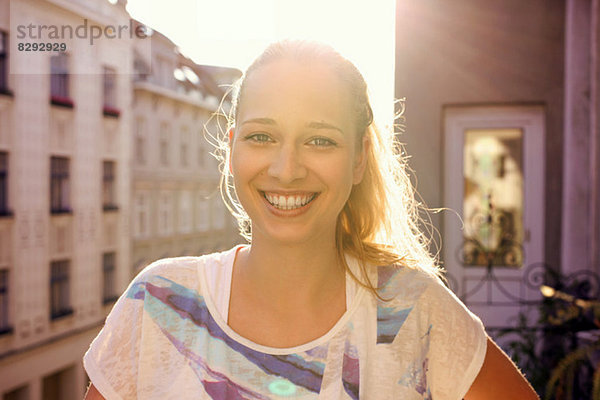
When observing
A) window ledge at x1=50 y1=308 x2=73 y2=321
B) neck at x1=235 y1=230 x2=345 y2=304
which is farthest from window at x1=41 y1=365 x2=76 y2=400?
neck at x1=235 y1=230 x2=345 y2=304

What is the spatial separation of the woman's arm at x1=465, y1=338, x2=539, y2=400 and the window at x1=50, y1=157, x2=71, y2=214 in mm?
27630

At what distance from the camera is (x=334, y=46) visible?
4.56 ft

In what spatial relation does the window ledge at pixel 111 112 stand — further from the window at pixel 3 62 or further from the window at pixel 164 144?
the window at pixel 3 62

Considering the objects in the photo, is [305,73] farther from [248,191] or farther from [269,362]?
[269,362]

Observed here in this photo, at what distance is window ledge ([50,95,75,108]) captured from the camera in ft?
85.9

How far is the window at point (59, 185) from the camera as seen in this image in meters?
26.6

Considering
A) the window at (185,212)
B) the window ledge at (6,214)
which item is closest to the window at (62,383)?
the window ledge at (6,214)

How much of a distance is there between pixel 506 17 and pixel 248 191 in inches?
147

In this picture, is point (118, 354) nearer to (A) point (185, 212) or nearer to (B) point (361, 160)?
(B) point (361, 160)

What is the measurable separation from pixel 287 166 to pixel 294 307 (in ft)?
1.15

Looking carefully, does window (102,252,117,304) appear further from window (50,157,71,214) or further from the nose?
the nose

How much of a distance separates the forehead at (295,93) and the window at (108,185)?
97.2ft

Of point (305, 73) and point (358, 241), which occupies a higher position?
point (305, 73)

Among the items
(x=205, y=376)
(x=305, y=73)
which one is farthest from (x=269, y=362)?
(x=305, y=73)
